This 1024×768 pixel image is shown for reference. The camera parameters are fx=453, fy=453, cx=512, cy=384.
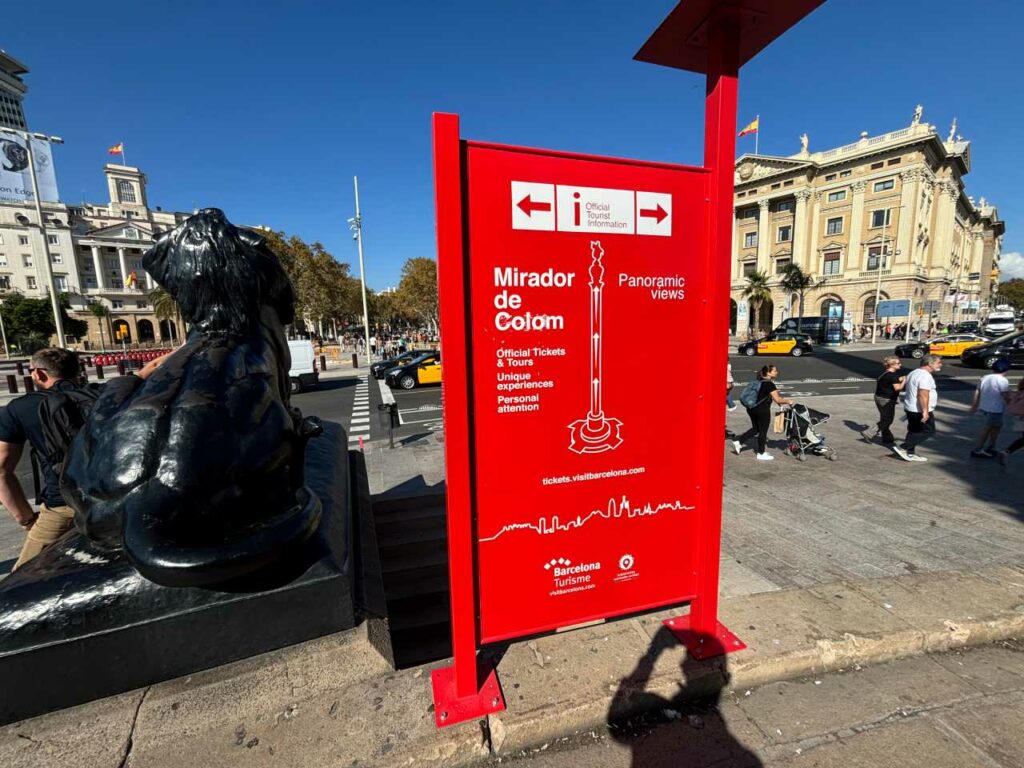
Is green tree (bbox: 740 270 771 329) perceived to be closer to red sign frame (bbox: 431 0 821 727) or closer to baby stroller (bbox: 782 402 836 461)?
baby stroller (bbox: 782 402 836 461)

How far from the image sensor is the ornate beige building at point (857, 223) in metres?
44.7

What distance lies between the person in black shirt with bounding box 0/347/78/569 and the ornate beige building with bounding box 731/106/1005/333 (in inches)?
2123

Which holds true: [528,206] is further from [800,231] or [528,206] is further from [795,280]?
[800,231]

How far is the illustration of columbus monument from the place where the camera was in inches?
74.9

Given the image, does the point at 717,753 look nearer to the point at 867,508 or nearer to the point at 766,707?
the point at 766,707

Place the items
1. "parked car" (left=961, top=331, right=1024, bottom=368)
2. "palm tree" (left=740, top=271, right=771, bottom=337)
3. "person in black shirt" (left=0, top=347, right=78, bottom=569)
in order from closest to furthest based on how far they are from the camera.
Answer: "person in black shirt" (left=0, top=347, right=78, bottom=569) < "parked car" (left=961, top=331, right=1024, bottom=368) < "palm tree" (left=740, top=271, right=771, bottom=337)

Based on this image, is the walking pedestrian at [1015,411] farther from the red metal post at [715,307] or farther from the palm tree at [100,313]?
A: the palm tree at [100,313]

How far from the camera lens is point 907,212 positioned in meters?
44.3

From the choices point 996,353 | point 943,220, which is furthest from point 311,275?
point 943,220

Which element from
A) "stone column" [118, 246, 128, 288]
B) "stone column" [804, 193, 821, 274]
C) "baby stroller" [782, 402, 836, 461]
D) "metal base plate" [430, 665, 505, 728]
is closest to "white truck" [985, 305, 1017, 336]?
"stone column" [804, 193, 821, 274]

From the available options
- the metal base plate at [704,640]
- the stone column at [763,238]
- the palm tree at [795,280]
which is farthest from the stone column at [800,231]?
the metal base plate at [704,640]

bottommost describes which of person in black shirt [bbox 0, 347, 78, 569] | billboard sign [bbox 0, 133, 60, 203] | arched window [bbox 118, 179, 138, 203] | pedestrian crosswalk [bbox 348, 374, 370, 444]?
pedestrian crosswalk [bbox 348, 374, 370, 444]

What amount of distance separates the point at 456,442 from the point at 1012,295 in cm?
14017

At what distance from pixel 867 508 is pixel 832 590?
8.63 feet
